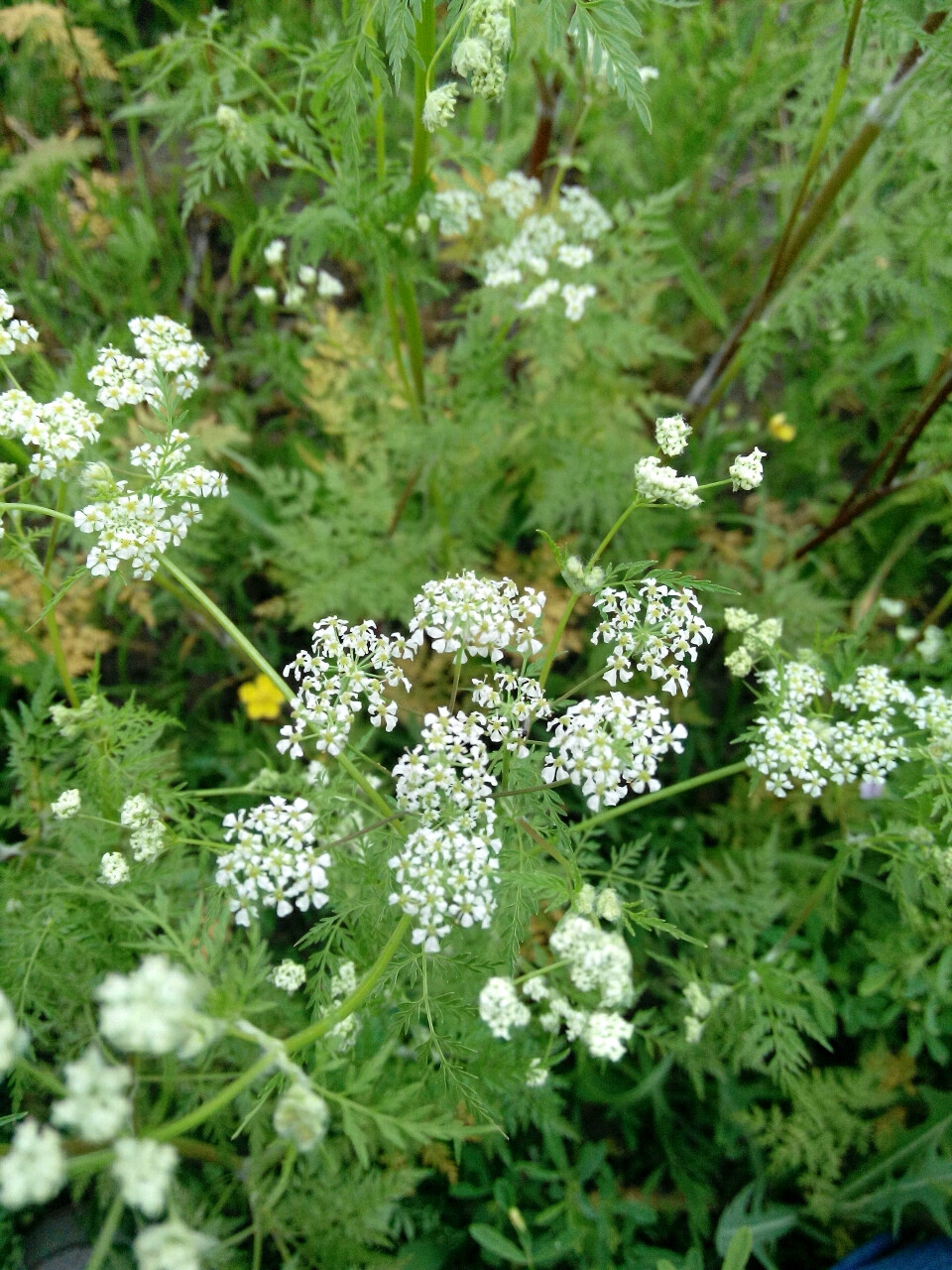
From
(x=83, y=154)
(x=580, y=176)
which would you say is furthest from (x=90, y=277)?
(x=580, y=176)

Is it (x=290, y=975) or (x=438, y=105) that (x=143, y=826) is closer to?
(x=290, y=975)

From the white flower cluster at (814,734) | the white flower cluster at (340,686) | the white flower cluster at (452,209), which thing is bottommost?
the white flower cluster at (814,734)

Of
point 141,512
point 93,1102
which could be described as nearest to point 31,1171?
point 93,1102

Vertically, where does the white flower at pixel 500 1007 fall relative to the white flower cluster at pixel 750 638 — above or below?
below

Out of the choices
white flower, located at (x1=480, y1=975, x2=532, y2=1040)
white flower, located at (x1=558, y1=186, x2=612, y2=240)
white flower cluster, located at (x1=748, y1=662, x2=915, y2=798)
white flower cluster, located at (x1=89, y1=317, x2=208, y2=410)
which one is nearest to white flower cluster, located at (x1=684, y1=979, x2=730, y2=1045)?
white flower, located at (x1=480, y1=975, x2=532, y2=1040)

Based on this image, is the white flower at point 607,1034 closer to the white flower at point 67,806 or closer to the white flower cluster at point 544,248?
the white flower at point 67,806

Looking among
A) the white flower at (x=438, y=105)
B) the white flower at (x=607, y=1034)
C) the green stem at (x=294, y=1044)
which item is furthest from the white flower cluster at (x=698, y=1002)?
the white flower at (x=438, y=105)

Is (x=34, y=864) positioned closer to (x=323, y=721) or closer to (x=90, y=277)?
(x=323, y=721)
